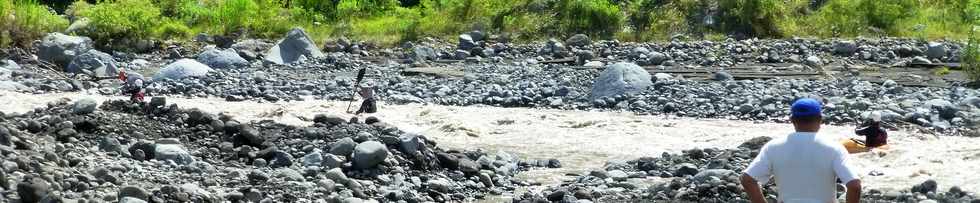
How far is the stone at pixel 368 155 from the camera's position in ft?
35.4

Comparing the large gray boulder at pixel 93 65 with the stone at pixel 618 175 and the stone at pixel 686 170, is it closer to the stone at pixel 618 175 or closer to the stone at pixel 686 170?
the stone at pixel 618 175

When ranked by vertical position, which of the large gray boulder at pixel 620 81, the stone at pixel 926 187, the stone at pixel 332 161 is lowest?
the large gray boulder at pixel 620 81

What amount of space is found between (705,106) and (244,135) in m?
5.34

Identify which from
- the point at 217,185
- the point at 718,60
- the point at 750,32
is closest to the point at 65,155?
the point at 217,185

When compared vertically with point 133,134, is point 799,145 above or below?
above

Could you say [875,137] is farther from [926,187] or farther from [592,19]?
[592,19]

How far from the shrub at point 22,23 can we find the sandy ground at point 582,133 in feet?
11.7

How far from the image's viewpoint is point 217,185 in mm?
10055

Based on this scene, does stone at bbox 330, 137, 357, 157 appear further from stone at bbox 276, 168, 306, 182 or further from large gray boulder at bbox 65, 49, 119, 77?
large gray boulder at bbox 65, 49, 119, 77

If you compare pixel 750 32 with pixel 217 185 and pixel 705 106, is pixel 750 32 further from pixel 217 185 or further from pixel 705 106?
pixel 217 185

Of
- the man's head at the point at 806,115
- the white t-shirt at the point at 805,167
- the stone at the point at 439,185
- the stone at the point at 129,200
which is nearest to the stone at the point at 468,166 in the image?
the stone at the point at 439,185

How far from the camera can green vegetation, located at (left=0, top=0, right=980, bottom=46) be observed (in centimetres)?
2103

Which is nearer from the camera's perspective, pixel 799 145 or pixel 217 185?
pixel 799 145

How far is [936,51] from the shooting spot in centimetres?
1850
